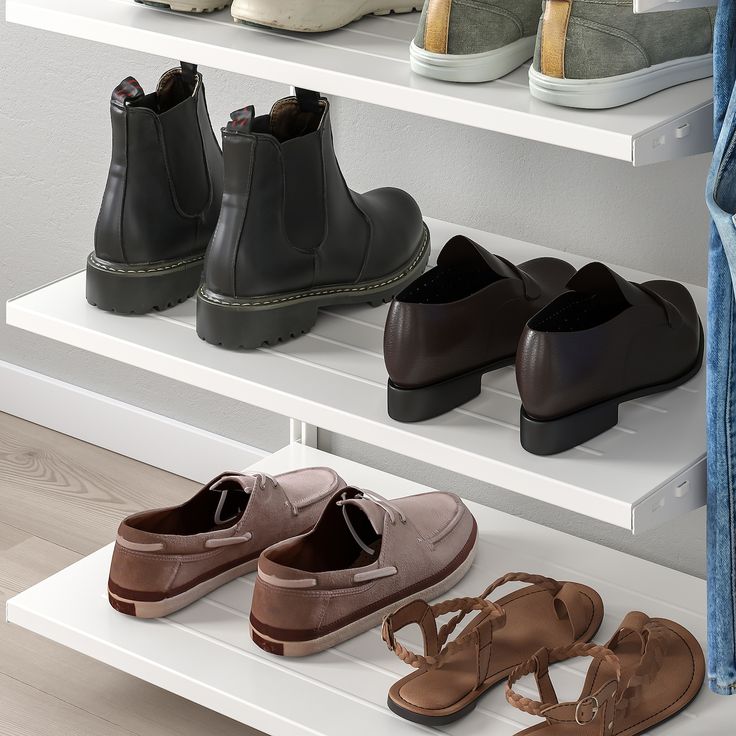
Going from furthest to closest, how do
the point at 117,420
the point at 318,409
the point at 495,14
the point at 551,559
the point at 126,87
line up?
the point at 117,420, the point at 551,559, the point at 126,87, the point at 318,409, the point at 495,14

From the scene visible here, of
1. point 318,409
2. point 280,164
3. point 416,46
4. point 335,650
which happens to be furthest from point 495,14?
point 335,650

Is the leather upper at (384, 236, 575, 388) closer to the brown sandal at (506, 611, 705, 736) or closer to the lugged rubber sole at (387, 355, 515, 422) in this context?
the lugged rubber sole at (387, 355, 515, 422)

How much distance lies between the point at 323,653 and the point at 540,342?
48cm

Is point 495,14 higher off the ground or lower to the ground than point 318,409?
higher

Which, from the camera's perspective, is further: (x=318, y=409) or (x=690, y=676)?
(x=690, y=676)

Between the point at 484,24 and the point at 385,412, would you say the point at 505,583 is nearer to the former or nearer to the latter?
the point at 385,412

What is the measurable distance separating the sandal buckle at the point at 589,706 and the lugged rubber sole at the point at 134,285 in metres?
0.57

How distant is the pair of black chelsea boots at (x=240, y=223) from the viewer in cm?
120

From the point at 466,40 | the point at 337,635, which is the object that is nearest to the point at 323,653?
the point at 337,635

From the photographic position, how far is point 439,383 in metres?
1.12

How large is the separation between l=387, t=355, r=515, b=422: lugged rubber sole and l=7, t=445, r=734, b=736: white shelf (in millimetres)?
337

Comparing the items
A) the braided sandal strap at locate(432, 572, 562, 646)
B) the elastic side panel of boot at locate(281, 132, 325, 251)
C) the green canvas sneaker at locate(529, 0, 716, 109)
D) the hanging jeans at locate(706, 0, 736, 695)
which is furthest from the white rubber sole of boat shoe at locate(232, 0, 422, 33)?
the braided sandal strap at locate(432, 572, 562, 646)

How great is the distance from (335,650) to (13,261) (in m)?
1.06

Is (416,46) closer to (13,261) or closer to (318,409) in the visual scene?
(318,409)
